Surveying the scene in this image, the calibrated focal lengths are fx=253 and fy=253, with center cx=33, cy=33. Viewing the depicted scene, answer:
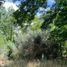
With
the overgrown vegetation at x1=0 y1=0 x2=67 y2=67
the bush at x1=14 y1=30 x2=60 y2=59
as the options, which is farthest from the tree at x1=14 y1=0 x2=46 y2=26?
the bush at x1=14 y1=30 x2=60 y2=59

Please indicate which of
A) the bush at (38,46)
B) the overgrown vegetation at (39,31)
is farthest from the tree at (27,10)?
the bush at (38,46)

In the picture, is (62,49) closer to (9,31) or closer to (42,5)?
(42,5)

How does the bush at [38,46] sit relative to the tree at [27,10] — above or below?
below

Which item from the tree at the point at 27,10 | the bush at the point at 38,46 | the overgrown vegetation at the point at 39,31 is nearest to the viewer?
the tree at the point at 27,10

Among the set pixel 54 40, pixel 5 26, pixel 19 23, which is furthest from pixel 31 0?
pixel 5 26

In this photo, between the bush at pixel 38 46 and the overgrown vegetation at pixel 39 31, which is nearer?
the overgrown vegetation at pixel 39 31

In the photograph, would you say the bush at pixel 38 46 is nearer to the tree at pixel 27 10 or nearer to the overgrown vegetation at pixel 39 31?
the overgrown vegetation at pixel 39 31

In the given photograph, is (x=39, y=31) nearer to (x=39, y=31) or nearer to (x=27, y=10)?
(x=39, y=31)

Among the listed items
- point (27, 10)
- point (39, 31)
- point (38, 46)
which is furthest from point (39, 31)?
point (27, 10)

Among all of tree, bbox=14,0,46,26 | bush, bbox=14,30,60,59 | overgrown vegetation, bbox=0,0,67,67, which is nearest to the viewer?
tree, bbox=14,0,46,26

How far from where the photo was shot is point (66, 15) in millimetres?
19766

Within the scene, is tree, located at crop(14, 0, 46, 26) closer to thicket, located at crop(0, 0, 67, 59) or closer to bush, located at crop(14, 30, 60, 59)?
thicket, located at crop(0, 0, 67, 59)

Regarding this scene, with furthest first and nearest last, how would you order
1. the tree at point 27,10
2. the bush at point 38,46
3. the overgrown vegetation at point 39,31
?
the bush at point 38,46 → the overgrown vegetation at point 39,31 → the tree at point 27,10

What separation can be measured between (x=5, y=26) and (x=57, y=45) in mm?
26207
